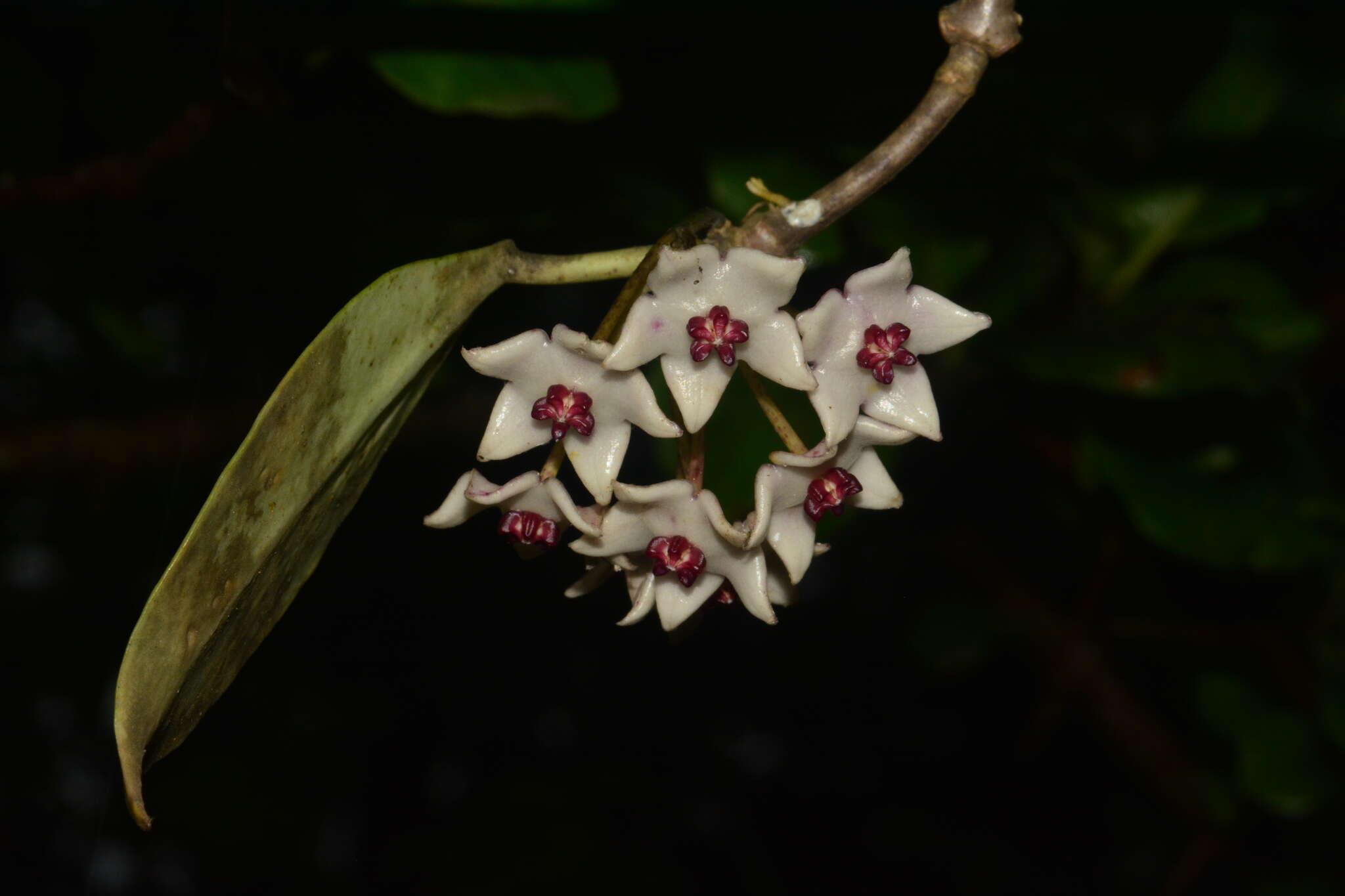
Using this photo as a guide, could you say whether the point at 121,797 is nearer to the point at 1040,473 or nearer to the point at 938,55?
the point at 1040,473

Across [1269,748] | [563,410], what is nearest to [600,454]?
[563,410]

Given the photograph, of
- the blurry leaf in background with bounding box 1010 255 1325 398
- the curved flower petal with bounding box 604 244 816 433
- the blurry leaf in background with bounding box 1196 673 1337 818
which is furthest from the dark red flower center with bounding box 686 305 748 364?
the blurry leaf in background with bounding box 1196 673 1337 818

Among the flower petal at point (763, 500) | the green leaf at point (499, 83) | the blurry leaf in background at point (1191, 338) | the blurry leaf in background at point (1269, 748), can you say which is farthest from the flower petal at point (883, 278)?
the blurry leaf in background at point (1269, 748)

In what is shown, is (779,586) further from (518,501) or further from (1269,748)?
(1269,748)

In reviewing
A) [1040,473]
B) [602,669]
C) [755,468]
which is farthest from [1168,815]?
[755,468]

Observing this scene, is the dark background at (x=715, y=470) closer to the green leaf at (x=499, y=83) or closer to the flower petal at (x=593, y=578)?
the green leaf at (x=499, y=83)

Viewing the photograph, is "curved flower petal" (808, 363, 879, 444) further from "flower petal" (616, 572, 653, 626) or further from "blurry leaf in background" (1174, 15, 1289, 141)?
"blurry leaf in background" (1174, 15, 1289, 141)
